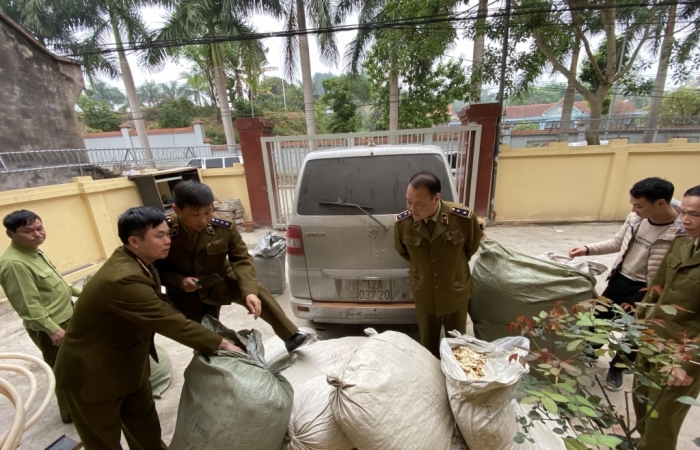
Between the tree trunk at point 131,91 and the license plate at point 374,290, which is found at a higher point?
the tree trunk at point 131,91

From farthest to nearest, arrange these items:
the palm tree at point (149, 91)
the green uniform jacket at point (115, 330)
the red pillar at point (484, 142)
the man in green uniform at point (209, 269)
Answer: the palm tree at point (149, 91) → the red pillar at point (484, 142) → the man in green uniform at point (209, 269) → the green uniform jacket at point (115, 330)

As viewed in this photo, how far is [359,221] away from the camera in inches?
90.3

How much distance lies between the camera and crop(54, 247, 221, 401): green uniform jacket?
4.23ft

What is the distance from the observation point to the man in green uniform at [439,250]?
1943mm

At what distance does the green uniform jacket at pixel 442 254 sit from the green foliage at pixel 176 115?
32.0 metres

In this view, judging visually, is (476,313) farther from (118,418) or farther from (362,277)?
(118,418)

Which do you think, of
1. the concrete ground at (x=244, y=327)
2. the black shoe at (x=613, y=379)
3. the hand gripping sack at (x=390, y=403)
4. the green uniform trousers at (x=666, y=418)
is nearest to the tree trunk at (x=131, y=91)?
the concrete ground at (x=244, y=327)

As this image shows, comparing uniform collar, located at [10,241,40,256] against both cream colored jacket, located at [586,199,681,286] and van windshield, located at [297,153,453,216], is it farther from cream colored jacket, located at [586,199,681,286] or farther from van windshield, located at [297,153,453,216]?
cream colored jacket, located at [586,199,681,286]

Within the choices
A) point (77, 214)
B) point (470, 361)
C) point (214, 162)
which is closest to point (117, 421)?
point (470, 361)

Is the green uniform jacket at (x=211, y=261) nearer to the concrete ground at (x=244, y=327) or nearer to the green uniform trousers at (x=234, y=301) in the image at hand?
the green uniform trousers at (x=234, y=301)

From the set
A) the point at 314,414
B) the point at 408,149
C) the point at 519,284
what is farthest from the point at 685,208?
the point at 314,414

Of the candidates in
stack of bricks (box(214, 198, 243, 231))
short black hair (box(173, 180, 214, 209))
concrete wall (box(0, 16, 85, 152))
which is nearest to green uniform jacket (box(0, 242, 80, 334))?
short black hair (box(173, 180, 214, 209))

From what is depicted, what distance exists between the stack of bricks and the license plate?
15.4 ft

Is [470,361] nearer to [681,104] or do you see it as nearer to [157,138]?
[157,138]
